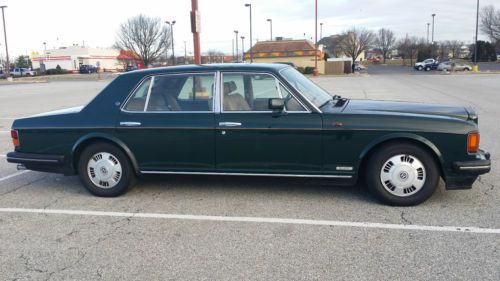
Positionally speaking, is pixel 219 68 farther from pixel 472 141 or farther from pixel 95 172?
pixel 472 141

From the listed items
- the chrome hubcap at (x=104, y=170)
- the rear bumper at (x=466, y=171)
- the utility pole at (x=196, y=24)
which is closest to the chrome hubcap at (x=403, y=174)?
the rear bumper at (x=466, y=171)

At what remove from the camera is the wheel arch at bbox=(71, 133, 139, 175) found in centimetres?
512

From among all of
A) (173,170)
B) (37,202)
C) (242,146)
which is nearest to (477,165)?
(242,146)

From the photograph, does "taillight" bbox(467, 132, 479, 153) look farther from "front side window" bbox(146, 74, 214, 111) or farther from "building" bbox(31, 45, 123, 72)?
"building" bbox(31, 45, 123, 72)

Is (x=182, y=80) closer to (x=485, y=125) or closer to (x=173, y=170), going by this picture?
(x=173, y=170)

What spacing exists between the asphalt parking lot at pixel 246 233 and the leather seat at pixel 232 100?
1074mm

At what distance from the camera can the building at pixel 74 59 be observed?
8838 cm

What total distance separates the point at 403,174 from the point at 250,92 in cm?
192

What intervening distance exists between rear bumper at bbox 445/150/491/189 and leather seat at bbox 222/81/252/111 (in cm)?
228

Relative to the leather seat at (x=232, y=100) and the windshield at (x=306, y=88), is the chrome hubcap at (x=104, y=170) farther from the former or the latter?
the windshield at (x=306, y=88)

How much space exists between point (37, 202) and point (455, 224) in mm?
4705

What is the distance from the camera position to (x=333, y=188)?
211 inches

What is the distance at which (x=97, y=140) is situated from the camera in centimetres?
524

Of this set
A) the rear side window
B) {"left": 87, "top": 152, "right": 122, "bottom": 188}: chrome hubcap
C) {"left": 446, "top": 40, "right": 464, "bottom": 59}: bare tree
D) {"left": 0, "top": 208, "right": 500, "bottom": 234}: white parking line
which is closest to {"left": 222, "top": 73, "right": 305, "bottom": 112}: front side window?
the rear side window
